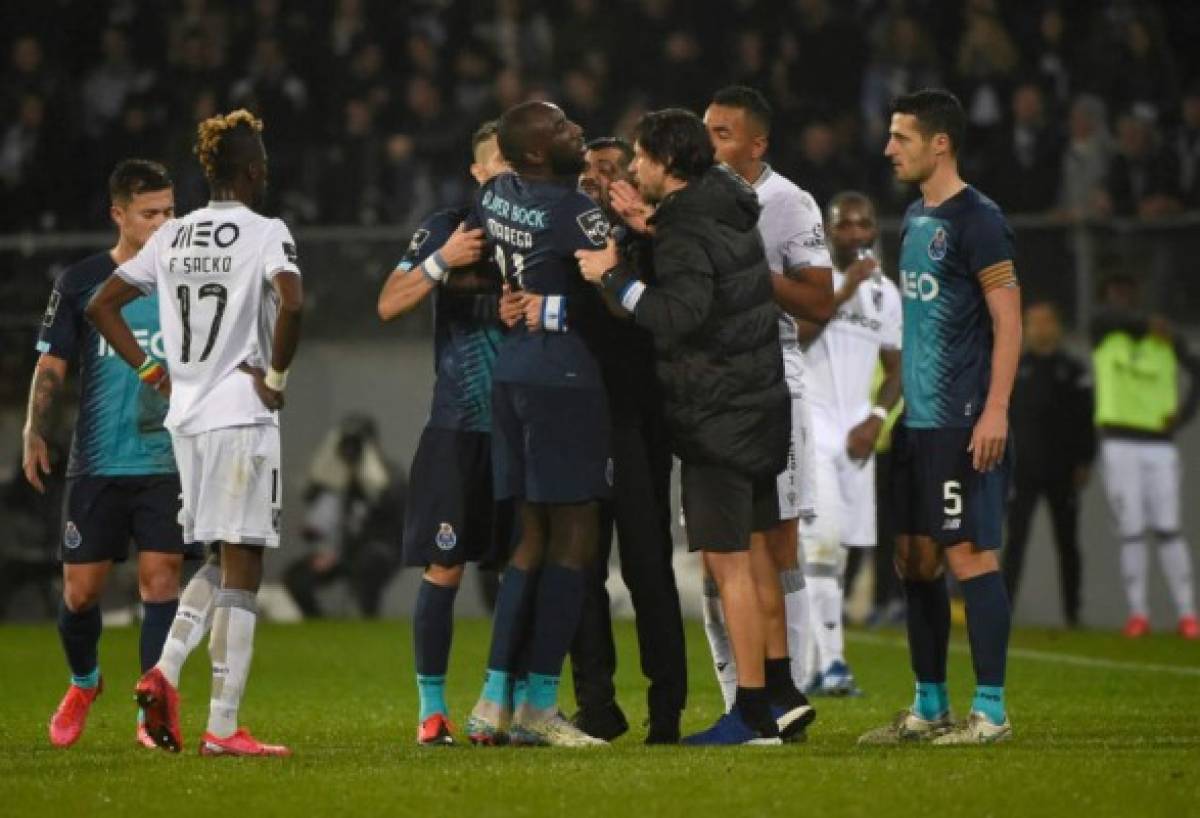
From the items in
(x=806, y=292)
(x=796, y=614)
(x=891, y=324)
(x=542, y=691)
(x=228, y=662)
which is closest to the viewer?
(x=228, y=662)

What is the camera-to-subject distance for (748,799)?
7.08 metres

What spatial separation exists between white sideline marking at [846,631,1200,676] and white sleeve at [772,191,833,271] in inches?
168

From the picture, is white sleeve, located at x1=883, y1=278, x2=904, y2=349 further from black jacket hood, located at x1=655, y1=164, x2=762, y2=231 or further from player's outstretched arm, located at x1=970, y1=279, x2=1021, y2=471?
black jacket hood, located at x1=655, y1=164, x2=762, y2=231

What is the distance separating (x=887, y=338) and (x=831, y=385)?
0.39 meters

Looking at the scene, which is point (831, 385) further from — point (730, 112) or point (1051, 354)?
point (1051, 354)

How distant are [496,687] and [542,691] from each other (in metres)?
0.19

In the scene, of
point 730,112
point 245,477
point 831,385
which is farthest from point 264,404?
point 831,385

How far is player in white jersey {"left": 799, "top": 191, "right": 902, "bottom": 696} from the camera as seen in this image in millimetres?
12289

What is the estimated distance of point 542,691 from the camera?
8.70m

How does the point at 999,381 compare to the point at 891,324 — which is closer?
the point at 999,381

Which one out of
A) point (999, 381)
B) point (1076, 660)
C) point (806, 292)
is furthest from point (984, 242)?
point (1076, 660)

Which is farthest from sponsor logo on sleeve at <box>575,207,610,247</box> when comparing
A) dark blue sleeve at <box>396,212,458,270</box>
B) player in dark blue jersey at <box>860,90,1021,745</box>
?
player in dark blue jersey at <box>860,90,1021,745</box>

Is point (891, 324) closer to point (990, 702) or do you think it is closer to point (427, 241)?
point (990, 702)

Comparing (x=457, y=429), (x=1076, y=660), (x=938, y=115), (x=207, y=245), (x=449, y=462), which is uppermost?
(x=938, y=115)
